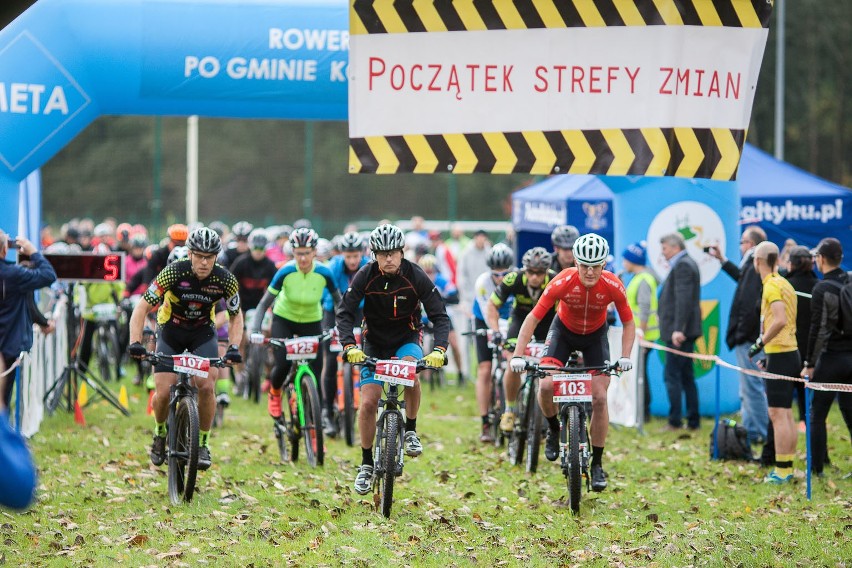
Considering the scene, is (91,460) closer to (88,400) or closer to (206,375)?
(206,375)

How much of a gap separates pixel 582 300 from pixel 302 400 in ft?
8.95

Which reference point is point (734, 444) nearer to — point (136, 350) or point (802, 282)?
point (802, 282)

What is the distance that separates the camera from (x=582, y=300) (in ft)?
29.5

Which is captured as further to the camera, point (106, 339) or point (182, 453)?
point (106, 339)

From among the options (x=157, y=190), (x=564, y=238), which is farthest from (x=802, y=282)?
(x=157, y=190)

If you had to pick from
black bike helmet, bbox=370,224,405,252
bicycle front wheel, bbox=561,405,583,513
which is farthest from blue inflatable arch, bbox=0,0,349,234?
bicycle front wheel, bbox=561,405,583,513

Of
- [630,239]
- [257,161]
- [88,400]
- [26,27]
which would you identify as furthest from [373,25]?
[257,161]

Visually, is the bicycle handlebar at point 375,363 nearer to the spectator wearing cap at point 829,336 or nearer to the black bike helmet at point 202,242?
the black bike helmet at point 202,242

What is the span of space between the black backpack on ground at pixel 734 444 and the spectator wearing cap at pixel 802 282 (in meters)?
0.68

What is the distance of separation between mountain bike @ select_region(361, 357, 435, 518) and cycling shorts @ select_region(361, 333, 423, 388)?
11cm

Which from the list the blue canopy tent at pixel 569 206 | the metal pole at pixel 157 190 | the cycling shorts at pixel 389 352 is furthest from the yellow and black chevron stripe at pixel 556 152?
the metal pole at pixel 157 190

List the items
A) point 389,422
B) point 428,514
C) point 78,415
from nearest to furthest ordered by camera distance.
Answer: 1. point 389,422
2. point 428,514
3. point 78,415

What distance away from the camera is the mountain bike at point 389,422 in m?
8.07

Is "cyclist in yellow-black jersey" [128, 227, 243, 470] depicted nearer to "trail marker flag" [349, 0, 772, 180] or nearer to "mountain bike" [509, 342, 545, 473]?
"mountain bike" [509, 342, 545, 473]
